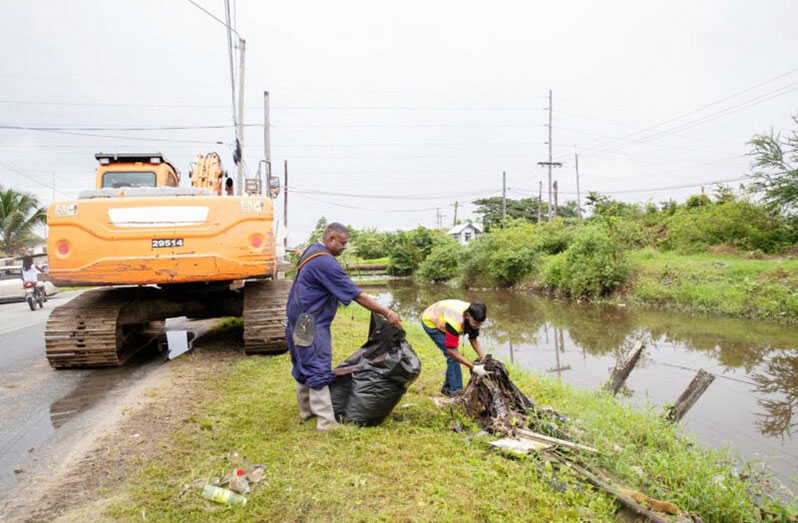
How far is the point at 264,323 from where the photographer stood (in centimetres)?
616

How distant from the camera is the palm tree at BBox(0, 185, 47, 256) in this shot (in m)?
24.4

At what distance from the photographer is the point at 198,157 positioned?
906 cm

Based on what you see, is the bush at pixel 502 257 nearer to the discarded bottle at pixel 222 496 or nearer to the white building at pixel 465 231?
the discarded bottle at pixel 222 496

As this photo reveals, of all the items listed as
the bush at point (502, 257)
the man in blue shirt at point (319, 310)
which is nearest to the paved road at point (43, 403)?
the man in blue shirt at point (319, 310)

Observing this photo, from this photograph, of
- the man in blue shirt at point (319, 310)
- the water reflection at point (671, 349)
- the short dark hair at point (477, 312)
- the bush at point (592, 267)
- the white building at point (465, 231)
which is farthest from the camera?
the white building at point (465, 231)

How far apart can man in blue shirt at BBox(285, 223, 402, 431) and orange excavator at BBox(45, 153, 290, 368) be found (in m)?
1.98

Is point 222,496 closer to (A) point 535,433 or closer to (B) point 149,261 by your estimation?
(A) point 535,433

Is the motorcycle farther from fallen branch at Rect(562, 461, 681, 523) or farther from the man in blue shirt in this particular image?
fallen branch at Rect(562, 461, 681, 523)

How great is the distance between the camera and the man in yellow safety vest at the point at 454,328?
4.45m

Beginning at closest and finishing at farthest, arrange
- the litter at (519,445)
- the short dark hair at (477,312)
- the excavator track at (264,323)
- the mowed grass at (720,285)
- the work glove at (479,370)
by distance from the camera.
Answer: the litter at (519,445) → the work glove at (479,370) → the short dark hair at (477,312) → the excavator track at (264,323) → the mowed grass at (720,285)

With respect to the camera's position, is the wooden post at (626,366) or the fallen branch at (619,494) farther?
the wooden post at (626,366)

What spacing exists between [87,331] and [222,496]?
13.5ft

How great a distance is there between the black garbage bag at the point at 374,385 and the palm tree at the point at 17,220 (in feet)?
88.3

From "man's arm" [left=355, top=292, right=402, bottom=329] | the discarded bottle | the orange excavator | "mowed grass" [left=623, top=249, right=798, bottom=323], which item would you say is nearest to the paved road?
the orange excavator
